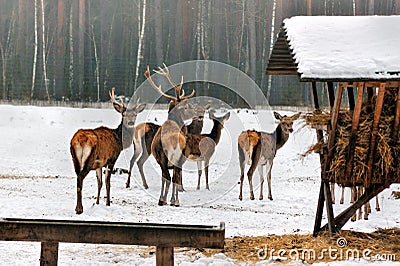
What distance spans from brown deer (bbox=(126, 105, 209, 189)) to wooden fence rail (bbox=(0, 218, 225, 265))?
20.2 ft

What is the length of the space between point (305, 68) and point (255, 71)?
8.39 meters

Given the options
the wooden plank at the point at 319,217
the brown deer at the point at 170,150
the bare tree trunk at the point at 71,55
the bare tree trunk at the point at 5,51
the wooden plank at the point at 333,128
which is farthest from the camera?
the bare tree trunk at the point at 5,51

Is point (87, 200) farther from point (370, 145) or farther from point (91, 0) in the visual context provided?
point (91, 0)

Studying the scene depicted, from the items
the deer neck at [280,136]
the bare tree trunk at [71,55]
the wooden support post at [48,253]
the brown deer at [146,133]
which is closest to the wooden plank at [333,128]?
the wooden support post at [48,253]

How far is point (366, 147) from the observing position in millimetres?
5980

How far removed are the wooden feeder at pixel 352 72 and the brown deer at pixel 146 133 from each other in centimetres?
386

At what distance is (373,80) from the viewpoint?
5551 millimetres

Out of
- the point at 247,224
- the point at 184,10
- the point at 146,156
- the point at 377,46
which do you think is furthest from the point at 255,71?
the point at 377,46

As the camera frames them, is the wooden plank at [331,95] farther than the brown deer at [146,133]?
No

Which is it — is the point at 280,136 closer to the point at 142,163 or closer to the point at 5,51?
the point at 142,163

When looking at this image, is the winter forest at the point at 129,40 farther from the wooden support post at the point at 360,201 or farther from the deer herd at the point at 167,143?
the wooden support post at the point at 360,201

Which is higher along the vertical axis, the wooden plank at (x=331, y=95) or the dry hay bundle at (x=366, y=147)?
the wooden plank at (x=331, y=95)

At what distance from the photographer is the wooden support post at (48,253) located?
4465 mm

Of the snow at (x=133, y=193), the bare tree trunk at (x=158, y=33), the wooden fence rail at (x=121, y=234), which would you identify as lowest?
the snow at (x=133, y=193)
